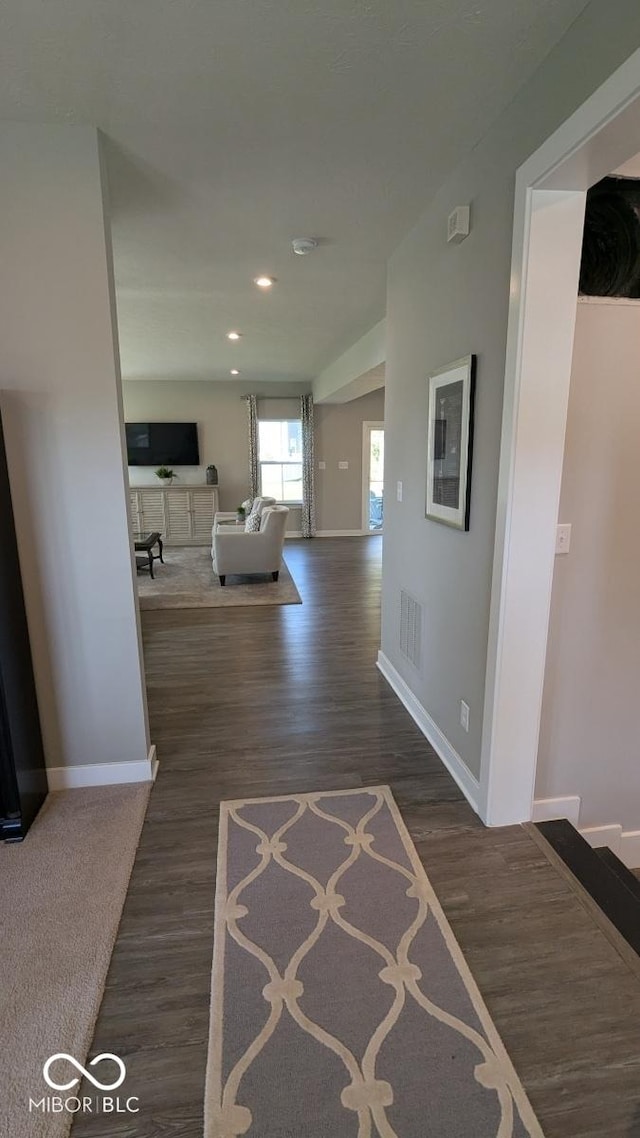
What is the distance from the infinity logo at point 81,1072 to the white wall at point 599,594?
5.44ft

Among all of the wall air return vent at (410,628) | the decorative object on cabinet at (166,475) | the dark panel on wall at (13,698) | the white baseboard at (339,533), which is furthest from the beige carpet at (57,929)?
the white baseboard at (339,533)

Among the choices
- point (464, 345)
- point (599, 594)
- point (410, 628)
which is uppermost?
point (464, 345)

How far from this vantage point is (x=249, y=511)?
7727 millimetres

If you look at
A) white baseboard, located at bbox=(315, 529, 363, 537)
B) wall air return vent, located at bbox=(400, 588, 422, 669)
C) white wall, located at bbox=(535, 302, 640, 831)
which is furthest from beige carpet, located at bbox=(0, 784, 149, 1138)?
white baseboard, located at bbox=(315, 529, 363, 537)

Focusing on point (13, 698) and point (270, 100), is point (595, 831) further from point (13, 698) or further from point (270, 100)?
point (270, 100)

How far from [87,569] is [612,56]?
7.57 feet

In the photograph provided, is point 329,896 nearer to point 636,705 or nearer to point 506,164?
point 636,705

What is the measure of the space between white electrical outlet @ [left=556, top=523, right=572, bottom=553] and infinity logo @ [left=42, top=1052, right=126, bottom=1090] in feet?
6.53

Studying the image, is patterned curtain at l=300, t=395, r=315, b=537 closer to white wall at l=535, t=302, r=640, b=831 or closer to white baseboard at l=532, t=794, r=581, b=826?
white wall at l=535, t=302, r=640, b=831

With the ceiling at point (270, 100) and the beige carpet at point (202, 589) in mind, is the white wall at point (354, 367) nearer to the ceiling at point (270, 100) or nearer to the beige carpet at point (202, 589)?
the ceiling at point (270, 100)

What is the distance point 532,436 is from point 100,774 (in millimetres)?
2295

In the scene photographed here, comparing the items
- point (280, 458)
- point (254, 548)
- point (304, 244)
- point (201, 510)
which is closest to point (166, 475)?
point (201, 510)

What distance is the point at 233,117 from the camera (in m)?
1.81

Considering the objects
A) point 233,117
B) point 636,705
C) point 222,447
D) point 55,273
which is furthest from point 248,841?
point 222,447
